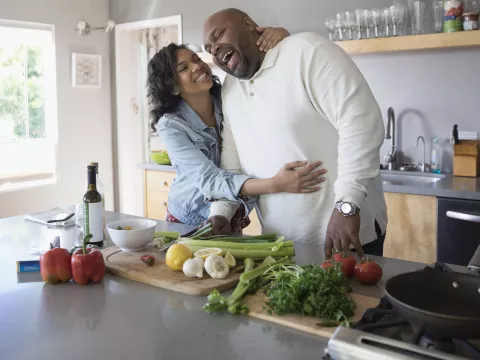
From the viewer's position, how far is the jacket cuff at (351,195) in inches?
68.8

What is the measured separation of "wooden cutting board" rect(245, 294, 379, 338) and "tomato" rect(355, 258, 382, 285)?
10 centimetres

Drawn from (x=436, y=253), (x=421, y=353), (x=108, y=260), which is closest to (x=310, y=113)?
(x=108, y=260)

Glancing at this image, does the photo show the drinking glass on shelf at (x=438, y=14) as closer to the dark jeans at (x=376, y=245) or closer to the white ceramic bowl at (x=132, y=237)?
the dark jeans at (x=376, y=245)

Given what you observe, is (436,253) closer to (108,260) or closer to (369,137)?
(369,137)

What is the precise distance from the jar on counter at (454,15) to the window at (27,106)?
3.05m

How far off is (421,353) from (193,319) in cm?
53

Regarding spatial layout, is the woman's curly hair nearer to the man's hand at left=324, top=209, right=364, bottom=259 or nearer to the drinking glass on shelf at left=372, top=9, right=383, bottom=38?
the man's hand at left=324, top=209, right=364, bottom=259

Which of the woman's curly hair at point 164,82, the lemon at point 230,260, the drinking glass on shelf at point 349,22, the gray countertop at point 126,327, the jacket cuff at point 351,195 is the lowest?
the gray countertop at point 126,327

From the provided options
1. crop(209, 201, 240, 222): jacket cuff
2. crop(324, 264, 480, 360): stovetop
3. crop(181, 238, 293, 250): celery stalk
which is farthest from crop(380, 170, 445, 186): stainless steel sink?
crop(324, 264, 480, 360): stovetop

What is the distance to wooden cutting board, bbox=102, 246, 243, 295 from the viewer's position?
150 cm

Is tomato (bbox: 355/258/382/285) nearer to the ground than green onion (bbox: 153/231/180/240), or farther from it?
nearer to the ground

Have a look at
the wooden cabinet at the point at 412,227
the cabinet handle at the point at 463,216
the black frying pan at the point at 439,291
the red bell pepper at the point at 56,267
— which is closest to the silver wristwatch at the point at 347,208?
the black frying pan at the point at 439,291

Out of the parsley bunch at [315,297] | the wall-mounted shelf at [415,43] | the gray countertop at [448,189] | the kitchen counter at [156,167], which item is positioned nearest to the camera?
the parsley bunch at [315,297]

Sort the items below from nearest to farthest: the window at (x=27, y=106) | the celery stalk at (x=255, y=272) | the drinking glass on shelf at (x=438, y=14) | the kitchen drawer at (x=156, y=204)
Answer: the celery stalk at (x=255, y=272) → the drinking glass on shelf at (x=438, y=14) → the kitchen drawer at (x=156, y=204) → the window at (x=27, y=106)
